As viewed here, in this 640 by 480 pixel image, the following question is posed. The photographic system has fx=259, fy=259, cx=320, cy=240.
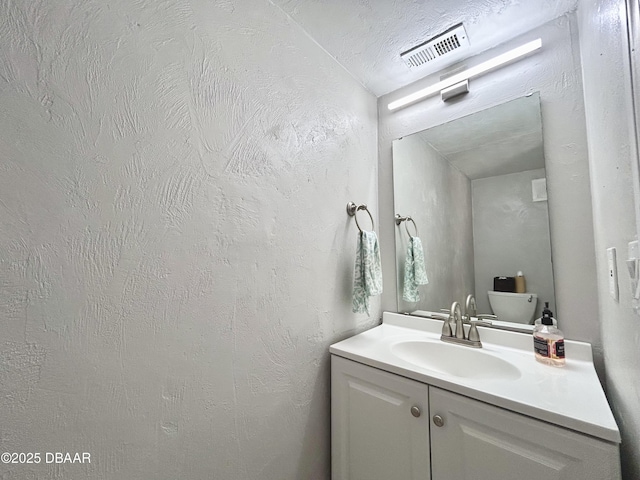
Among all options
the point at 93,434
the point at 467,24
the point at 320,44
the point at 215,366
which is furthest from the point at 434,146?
the point at 93,434

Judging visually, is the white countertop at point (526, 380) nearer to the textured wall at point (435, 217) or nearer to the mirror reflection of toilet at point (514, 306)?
the mirror reflection of toilet at point (514, 306)

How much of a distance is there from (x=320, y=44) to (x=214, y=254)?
1.09 m

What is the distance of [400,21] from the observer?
1.08m

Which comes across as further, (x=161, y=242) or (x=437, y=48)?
(x=437, y=48)

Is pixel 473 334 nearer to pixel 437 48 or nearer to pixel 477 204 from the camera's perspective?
pixel 477 204

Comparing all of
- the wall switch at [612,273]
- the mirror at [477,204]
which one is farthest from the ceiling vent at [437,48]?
the wall switch at [612,273]

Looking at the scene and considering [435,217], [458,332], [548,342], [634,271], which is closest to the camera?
[634,271]

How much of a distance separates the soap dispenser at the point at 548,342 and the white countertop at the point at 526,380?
0.03 meters

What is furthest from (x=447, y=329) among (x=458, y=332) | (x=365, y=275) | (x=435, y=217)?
(x=435, y=217)

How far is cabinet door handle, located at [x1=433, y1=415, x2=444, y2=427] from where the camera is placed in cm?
79

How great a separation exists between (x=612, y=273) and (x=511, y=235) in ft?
1.61

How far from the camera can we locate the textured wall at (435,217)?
131cm

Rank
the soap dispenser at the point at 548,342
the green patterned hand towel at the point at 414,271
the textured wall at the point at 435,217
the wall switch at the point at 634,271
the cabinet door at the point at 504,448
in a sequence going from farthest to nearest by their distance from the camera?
the green patterned hand towel at the point at 414,271 < the textured wall at the point at 435,217 < the soap dispenser at the point at 548,342 < the cabinet door at the point at 504,448 < the wall switch at the point at 634,271

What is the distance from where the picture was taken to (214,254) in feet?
2.62
